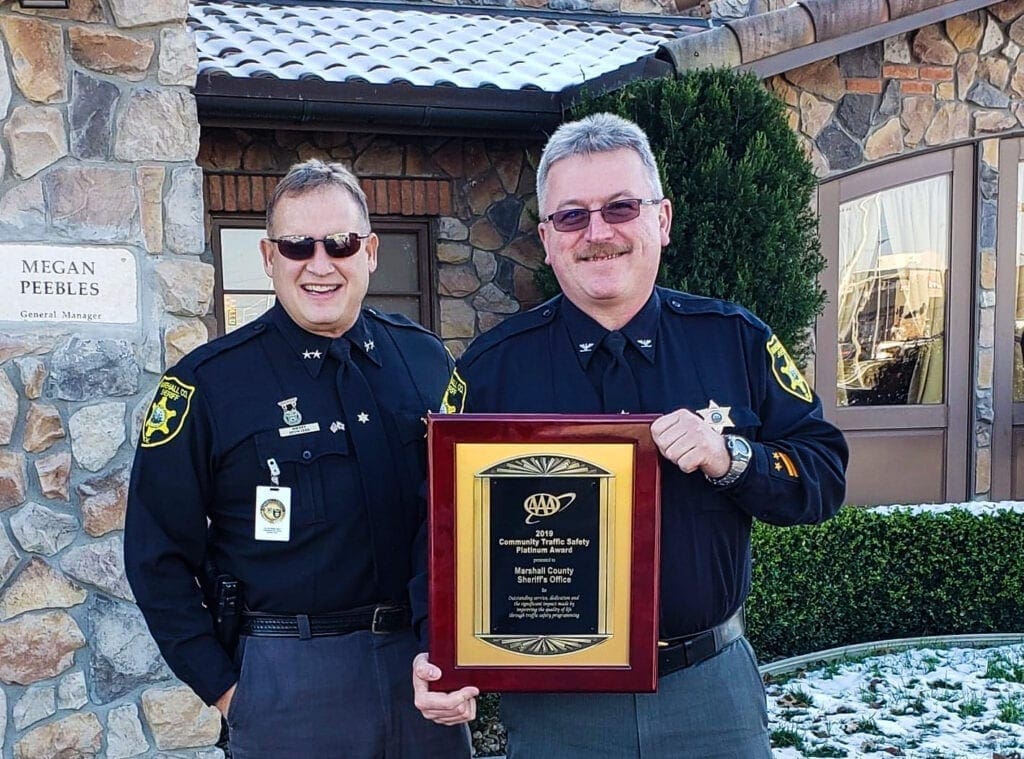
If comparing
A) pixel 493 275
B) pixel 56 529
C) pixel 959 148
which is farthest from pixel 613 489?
pixel 959 148

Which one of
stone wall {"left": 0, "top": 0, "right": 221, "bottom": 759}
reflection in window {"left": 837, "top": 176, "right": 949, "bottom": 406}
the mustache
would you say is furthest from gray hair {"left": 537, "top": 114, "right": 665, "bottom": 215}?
reflection in window {"left": 837, "top": 176, "right": 949, "bottom": 406}

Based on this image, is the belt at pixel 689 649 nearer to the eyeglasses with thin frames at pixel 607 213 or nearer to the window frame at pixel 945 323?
the eyeglasses with thin frames at pixel 607 213

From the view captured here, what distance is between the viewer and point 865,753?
3895mm

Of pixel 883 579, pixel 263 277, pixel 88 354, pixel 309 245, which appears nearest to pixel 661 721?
pixel 309 245

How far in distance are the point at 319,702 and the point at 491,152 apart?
3.94 m

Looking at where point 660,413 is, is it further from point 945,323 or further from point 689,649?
point 945,323

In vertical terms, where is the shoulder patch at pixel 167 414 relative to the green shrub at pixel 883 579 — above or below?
above

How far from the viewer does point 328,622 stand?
6.68 feet

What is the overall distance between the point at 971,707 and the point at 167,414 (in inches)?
153

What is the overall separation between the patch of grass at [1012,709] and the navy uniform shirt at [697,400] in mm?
3036

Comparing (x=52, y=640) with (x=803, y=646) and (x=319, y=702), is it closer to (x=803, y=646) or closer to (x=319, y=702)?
(x=319, y=702)

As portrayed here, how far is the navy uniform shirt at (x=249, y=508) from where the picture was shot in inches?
79.7

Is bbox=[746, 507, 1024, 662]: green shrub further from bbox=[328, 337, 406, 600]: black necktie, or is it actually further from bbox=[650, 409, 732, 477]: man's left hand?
bbox=[650, 409, 732, 477]: man's left hand

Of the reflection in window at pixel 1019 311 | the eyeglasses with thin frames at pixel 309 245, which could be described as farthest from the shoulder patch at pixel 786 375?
the reflection in window at pixel 1019 311
